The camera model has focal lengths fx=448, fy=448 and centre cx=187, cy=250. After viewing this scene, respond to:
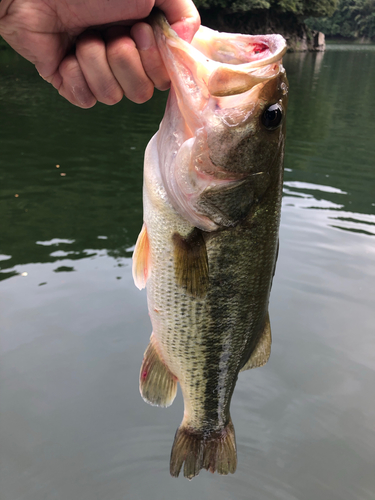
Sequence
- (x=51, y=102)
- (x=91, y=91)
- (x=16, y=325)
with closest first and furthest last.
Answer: (x=91, y=91) < (x=16, y=325) < (x=51, y=102)

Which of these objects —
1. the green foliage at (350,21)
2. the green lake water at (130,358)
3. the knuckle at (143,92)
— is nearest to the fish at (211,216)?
the knuckle at (143,92)

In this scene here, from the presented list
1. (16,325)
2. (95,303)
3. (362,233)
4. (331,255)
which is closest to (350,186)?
(362,233)

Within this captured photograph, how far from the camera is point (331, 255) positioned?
6520mm

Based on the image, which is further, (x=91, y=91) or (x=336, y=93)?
(x=336, y=93)

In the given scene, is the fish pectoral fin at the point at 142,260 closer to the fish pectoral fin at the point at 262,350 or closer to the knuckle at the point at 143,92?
the knuckle at the point at 143,92

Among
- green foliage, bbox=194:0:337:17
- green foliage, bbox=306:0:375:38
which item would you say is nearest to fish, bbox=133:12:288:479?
green foliage, bbox=194:0:337:17

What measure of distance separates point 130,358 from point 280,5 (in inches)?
2173

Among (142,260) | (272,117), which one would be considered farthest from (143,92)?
(142,260)

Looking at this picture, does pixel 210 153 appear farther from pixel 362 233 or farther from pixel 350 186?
pixel 350 186

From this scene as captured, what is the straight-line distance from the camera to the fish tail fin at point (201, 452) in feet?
7.93

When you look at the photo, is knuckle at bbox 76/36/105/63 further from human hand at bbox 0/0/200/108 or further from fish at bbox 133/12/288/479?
fish at bbox 133/12/288/479

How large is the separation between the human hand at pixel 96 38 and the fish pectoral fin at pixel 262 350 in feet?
4.35

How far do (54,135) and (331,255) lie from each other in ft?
27.3

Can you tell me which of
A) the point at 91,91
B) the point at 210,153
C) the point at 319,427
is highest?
the point at 91,91
